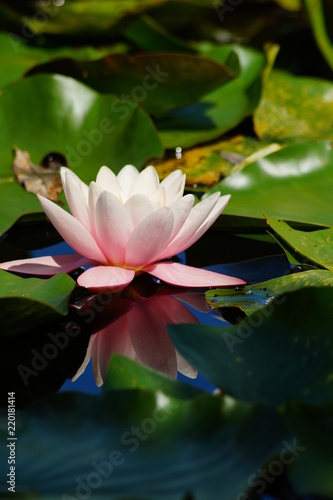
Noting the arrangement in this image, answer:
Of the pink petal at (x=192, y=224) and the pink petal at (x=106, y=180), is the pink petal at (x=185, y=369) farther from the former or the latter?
the pink petal at (x=106, y=180)

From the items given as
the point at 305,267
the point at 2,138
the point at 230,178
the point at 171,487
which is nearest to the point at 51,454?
the point at 171,487

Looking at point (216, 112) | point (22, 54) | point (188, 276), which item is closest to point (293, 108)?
point (216, 112)

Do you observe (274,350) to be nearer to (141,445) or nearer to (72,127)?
(141,445)

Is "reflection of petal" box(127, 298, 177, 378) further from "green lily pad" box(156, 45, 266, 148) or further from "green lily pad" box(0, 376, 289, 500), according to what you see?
"green lily pad" box(156, 45, 266, 148)

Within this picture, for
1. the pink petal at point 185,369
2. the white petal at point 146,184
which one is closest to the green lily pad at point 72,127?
the white petal at point 146,184

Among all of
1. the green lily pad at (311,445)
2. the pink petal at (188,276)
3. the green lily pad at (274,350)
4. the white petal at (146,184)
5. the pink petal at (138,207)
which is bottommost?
the pink petal at (188,276)

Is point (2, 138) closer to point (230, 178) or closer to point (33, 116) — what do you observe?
point (33, 116)

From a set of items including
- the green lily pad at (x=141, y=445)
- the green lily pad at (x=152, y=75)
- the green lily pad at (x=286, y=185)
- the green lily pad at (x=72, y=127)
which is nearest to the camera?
the green lily pad at (x=141, y=445)
